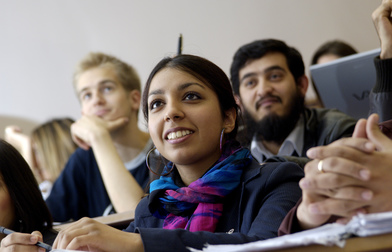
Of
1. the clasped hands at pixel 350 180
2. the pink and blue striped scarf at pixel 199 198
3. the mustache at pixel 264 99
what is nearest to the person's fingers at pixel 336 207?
the clasped hands at pixel 350 180

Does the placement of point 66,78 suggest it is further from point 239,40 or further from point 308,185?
point 308,185

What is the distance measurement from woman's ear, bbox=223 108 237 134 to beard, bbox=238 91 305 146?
72 cm

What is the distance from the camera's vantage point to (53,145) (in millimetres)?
2883

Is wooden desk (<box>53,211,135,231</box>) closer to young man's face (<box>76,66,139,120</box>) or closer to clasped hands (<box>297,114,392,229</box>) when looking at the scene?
clasped hands (<box>297,114,392,229</box>)

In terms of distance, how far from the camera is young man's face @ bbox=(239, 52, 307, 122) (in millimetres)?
2000

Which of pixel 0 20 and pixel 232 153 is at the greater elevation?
pixel 0 20

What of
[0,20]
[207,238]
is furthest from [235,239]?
[0,20]

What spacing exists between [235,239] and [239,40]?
2.24m

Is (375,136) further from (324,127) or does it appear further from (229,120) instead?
(324,127)

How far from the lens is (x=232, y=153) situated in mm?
1103

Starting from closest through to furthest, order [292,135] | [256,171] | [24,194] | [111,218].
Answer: [256,171] < [111,218] < [24,194] < [292,135]


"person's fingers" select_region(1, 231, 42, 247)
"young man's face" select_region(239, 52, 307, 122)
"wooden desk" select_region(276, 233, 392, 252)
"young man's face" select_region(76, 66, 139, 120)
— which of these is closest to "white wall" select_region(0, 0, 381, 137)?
"young man's face" select_region(76, 66, 139, 120)

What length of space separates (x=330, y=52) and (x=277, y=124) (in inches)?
36.4

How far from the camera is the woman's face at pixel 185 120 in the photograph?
1.09 meters
